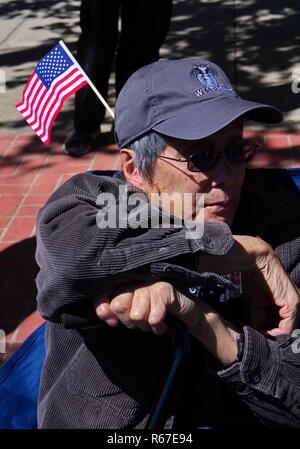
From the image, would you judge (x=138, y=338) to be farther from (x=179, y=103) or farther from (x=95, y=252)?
(x=179, y=103)

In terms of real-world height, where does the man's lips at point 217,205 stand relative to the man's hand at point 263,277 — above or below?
above

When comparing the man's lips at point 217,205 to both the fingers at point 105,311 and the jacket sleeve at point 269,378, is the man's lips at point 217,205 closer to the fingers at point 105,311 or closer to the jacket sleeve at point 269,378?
the jacket sleeve at point 269,378

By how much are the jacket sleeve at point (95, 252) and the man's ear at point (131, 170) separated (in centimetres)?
33

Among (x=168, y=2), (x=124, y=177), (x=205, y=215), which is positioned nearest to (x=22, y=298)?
(x=124, y=177)

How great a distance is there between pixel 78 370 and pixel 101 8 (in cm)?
312

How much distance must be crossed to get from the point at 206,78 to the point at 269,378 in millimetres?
866

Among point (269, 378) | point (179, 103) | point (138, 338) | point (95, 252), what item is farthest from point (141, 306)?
point (179, 103)

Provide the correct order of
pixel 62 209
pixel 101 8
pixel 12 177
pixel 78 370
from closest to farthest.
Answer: pixel 62 209 < pixel 78 370 < pixel 101 8 < pixel 12 177

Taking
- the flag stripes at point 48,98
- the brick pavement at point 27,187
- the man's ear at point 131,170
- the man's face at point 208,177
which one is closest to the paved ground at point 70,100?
the brick pavement at point 27,187

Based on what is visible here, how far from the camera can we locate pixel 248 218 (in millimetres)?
1819

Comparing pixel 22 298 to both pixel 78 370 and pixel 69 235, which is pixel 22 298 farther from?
pixel 69 235

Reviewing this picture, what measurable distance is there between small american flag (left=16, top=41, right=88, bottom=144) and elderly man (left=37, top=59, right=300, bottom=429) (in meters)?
0.50

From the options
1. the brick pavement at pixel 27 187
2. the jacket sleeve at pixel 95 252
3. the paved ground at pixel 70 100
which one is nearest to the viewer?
the jacket sleeve at pixel 95 252

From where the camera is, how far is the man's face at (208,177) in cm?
161
